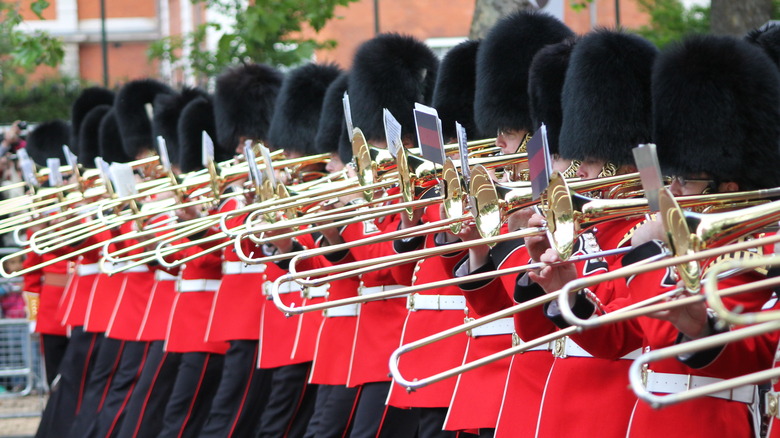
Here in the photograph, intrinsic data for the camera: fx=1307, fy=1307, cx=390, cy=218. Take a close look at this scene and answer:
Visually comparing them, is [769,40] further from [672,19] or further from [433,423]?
[672,19]

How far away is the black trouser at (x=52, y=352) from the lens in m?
8.17

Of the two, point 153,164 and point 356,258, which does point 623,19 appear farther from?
point 356,258

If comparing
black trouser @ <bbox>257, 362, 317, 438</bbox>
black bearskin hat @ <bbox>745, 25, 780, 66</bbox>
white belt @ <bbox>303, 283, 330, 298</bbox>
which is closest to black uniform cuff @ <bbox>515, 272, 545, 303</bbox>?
black bearskin hat @ <bbox>745, 25, 780, 66</bbox>

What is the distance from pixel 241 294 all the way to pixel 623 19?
42.1ft

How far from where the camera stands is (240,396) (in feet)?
19.4

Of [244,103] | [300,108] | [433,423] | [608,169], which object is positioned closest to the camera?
[608,169]

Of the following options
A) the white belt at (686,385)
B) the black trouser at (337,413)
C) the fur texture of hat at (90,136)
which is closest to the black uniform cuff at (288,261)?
the black trouser at (337,413)

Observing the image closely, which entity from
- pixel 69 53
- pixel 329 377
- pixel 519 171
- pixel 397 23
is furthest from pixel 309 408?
pixel 69 53

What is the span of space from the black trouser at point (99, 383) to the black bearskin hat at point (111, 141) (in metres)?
1.59

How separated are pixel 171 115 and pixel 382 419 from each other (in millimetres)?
A: 3414

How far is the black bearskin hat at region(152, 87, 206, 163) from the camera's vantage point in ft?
24.5

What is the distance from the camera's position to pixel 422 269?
442cm

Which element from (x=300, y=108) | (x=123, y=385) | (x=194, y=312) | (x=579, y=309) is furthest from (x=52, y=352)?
(x=579, y=309)

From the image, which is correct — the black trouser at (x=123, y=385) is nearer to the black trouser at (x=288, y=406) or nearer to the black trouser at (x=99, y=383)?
the black trouser at (x=99, y=383)
